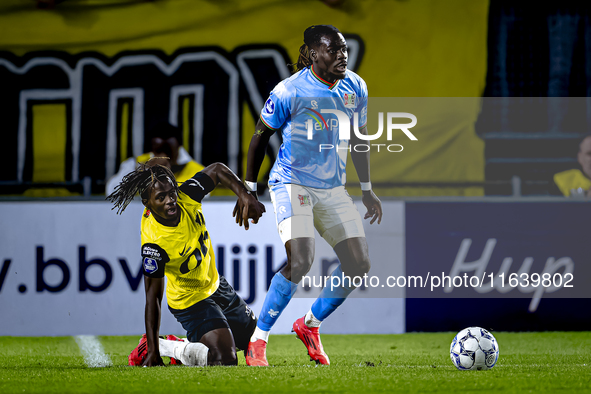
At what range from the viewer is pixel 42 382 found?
395 cm

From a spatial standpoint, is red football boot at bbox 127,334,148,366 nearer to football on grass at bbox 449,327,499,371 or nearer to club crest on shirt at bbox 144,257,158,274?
club crest on shirt at bbox 144,257,158,274

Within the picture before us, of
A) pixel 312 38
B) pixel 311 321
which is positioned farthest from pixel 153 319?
pixel 312 38

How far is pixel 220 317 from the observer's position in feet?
16.0

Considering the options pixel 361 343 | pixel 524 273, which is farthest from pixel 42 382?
pixel 524 273

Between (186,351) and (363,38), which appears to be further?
(363,38)

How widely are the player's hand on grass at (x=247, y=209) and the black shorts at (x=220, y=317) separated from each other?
1.99 ft

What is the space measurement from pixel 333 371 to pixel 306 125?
167cm

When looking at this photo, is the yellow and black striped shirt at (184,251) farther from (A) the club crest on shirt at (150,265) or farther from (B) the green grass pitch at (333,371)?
(B) the green grass pitch at (333,371)

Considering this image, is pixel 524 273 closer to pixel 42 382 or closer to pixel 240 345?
pixel 240 345

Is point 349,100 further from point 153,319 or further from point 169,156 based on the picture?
point 169,156

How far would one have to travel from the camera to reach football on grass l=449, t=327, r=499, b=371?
430 cm

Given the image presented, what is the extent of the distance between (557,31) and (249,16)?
11.3 feet

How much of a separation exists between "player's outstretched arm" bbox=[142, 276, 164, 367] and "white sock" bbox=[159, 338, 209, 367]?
177 mm

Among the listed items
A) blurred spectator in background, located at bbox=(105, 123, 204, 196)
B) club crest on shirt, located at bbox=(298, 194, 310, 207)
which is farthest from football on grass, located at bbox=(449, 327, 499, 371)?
blurred spectator in background, located at bbox=(105, 123, 204, 196)
